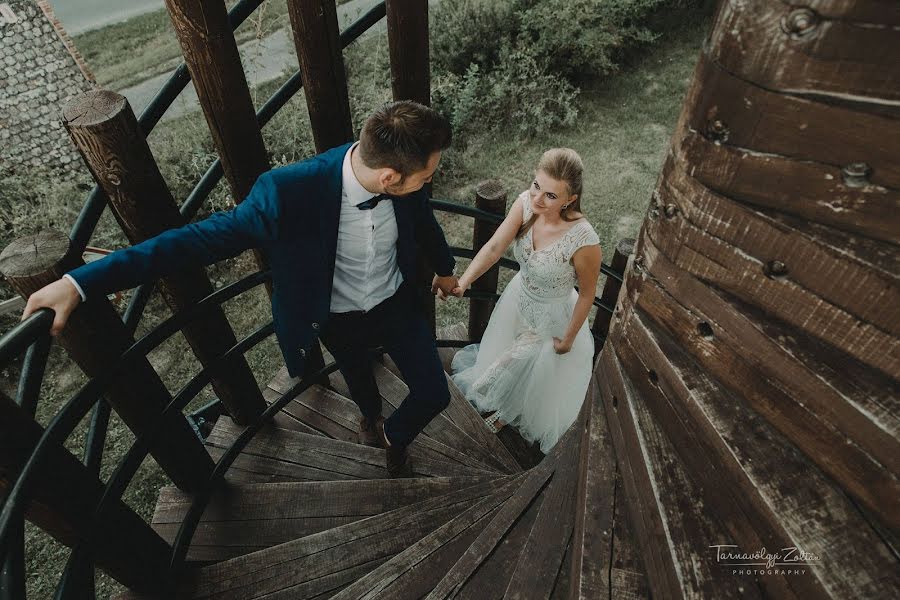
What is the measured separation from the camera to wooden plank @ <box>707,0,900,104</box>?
0.62 m

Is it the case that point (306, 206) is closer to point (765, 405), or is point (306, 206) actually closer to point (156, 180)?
point (156, 180)

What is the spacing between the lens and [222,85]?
70.6 inches

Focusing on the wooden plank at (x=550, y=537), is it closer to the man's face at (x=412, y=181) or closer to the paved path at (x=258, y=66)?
the man's face at (x=412, y=181)

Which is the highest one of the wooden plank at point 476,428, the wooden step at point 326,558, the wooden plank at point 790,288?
the wooden plank at point 790,288

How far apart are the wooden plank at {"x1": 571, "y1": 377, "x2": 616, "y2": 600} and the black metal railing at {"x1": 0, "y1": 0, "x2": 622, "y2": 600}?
4.27ft

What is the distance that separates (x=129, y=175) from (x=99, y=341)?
1.66 feet

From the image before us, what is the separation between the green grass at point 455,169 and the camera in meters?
5.03

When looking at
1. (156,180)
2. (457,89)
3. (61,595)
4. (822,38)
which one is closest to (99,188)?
(156,180)

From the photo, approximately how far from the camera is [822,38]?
2.16 ft

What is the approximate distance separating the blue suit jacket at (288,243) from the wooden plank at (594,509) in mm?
1020

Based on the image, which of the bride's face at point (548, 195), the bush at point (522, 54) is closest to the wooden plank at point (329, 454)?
the bride's face at point (548, 195)

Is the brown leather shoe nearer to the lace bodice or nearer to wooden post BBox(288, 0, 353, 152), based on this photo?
the lace bodice

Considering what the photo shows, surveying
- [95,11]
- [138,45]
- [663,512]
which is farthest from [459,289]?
[95,11]

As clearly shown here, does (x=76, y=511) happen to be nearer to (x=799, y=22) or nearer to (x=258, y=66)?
(x=799, y=22)
